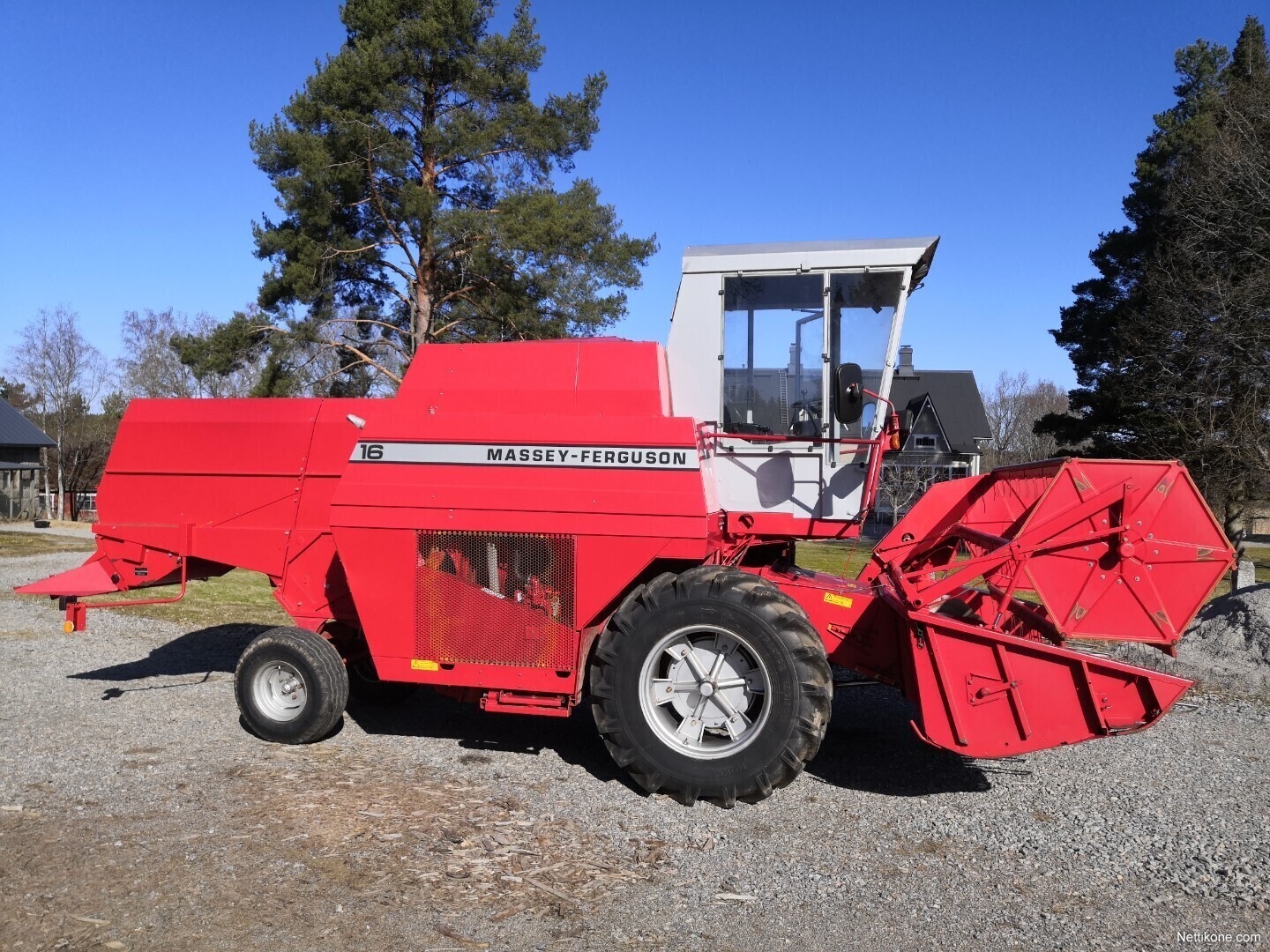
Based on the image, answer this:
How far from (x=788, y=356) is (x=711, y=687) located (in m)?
2.10

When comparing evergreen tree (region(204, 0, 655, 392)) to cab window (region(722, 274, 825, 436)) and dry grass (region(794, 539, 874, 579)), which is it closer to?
dry grass (region(794, 539, 874, 579))

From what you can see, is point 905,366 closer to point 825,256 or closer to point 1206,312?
point 825,256

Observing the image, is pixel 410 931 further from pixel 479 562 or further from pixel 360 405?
pixel 360 405

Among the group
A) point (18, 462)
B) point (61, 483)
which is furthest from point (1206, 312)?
point (61, 483)

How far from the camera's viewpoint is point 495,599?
207 inches

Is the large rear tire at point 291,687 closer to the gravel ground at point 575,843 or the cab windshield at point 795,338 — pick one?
the gravel ground at point 575,843

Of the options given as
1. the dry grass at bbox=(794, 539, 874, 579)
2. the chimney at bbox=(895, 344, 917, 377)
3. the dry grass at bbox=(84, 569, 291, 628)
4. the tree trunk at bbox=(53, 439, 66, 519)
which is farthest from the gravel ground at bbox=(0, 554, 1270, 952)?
the tree trunk at bbox=(53, 439, 66, 519)

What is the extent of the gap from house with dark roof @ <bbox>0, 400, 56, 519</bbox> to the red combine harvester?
37.9 metres

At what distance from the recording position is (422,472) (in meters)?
5.33

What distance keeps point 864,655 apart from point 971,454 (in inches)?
1436

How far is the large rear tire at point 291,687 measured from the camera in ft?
18.7

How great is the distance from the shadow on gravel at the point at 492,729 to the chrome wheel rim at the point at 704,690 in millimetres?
542

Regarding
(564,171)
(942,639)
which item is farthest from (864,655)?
(564,171)

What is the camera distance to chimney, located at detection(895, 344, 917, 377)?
19.3ft
